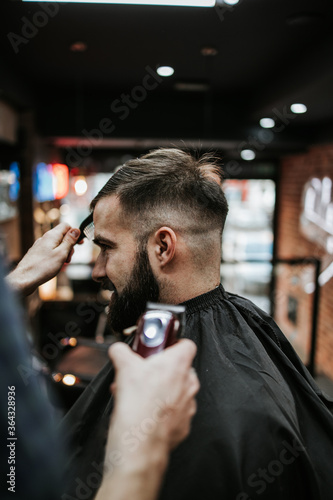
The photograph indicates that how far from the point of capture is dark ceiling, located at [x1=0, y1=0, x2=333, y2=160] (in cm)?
272

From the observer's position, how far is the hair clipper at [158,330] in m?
0.67

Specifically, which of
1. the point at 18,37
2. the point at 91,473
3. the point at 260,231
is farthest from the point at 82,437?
the point at 260,231

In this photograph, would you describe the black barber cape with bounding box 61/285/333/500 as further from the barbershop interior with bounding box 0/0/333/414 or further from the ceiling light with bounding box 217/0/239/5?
the ceiling light with bounding box 217/0/239/5

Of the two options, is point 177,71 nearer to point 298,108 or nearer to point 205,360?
point 298,108

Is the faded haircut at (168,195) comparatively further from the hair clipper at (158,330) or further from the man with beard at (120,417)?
the man with beard at (120,417)

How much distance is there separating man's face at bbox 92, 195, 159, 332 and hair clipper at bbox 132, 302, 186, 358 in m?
0.40

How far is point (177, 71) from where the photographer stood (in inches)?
157

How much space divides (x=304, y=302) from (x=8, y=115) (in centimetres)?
445

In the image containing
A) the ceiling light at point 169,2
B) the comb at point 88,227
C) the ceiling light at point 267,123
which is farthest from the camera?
the ceiling light at point 267,123

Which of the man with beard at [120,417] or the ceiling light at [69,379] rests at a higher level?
the man with beard at [120,417]

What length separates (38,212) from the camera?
5207mm

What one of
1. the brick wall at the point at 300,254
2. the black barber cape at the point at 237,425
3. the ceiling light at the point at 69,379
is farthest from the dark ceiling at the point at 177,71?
the ceiling light at the point at 69,379

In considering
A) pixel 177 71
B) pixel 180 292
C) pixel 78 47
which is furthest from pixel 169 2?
pixel 180 292

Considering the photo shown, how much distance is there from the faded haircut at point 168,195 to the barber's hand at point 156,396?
55 centimetres
